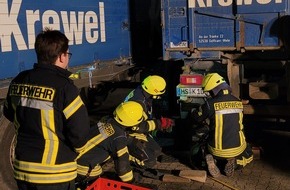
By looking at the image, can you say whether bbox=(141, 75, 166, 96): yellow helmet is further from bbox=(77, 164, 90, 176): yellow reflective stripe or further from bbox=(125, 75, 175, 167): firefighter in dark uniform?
bbox=(77, 164, 90, 176): yellow reflective stripe

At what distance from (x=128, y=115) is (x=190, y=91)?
1.88 metres

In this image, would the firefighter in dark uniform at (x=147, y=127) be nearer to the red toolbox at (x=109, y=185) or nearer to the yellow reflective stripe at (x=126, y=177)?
the yellow reflective stripe at (x=126, y=177)

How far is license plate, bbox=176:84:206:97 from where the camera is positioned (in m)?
6.70

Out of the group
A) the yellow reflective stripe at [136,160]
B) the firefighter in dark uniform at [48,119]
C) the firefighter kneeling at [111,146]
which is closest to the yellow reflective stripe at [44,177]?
the firefighter in dark uniform at [48,119]

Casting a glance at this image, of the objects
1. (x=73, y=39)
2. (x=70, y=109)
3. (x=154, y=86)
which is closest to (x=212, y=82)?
(x=154, y=86)

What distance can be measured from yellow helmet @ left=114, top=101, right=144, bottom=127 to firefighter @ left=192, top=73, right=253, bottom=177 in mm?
1131

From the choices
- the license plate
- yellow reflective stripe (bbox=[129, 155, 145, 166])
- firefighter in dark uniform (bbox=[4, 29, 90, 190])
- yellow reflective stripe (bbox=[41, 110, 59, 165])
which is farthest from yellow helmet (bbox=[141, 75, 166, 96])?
yellow reflective stripe (bbox=[41, 110, 59, 165])

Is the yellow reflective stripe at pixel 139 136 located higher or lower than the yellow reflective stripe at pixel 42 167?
lower

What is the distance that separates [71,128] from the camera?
305 cm

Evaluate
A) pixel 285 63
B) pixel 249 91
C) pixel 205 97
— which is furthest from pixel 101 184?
pixel 285 63

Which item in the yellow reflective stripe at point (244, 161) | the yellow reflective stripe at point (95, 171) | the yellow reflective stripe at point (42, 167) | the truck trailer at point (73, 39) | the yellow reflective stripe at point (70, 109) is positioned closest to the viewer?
the yellow reflective stripe at point (70, 109)

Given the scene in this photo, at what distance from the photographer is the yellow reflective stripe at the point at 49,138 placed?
3057 mm

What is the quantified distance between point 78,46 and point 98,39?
1.99 feet

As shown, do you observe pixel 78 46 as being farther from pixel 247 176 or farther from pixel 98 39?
pixel 247 176
